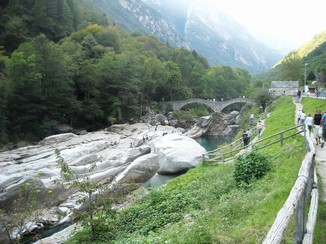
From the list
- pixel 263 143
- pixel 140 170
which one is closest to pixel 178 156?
pixel 140 170

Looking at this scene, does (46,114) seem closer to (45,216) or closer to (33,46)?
(33,46)

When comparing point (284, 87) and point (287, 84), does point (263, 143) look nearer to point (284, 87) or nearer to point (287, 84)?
point (284, 87)

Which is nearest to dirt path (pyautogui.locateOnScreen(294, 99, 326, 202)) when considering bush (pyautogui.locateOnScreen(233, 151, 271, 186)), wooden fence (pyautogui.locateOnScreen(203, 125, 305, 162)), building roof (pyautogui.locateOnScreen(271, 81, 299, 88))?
bush (pyautogui.locateOnScreen(233, 151, 271, 186))

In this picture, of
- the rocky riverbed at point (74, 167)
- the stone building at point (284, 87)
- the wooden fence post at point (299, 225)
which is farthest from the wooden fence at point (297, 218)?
the stone building at point (284, 87)

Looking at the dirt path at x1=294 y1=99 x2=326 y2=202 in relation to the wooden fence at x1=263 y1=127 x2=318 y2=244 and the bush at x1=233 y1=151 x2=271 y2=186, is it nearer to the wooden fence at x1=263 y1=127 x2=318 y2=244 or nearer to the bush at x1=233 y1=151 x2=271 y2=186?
the bush at x1=233 y1=151 x2=271 y2=186

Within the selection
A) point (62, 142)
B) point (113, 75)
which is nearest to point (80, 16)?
point (113, 75)

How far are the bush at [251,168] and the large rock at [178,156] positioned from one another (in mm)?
12826

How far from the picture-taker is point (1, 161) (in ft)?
115

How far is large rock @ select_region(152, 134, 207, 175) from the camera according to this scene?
98.7 feet

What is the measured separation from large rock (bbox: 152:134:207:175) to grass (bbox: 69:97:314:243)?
27.3ft

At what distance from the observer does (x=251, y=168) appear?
51.9ft

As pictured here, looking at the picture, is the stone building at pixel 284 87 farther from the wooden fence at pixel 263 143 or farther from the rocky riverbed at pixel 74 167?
the wooden fence at pixel 263 143

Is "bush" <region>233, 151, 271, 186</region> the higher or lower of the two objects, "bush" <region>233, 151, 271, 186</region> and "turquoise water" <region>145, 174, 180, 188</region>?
the higher

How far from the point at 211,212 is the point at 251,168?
14.9 feet
